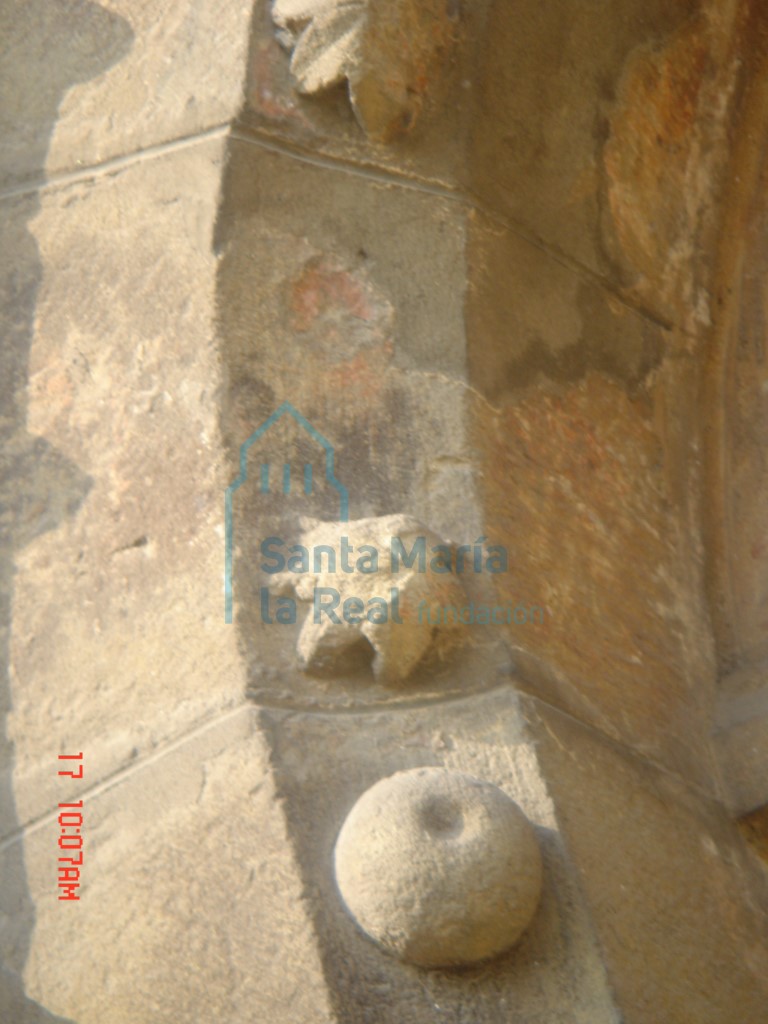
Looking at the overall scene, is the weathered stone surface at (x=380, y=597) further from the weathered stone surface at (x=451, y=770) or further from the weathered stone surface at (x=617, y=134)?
the weathered stone surface at (x=617, y=134)

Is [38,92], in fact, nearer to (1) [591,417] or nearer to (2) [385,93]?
(2) [385,93]

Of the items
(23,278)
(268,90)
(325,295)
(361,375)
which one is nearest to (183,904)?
(361,375)

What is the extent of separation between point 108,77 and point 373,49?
469 millimetres

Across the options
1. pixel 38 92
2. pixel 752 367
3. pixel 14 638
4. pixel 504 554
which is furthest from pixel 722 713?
pixel 38 92

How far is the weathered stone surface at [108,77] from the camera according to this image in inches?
95.8

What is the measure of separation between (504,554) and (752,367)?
0.76m

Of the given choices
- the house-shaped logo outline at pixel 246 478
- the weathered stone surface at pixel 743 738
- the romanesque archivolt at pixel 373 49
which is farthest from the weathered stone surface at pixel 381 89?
the weathered stone surface at pixel 743 738

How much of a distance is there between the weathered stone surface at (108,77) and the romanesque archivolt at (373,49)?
0.10 metres

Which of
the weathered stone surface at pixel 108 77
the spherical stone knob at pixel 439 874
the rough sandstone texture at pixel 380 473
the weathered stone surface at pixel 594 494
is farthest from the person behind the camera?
the weathered stone surface at pixel 108 77

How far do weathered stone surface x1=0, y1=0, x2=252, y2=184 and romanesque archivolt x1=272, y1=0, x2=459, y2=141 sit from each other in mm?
97

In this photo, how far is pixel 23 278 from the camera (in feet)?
8.16

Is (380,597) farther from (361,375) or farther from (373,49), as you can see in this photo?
(373,49)
